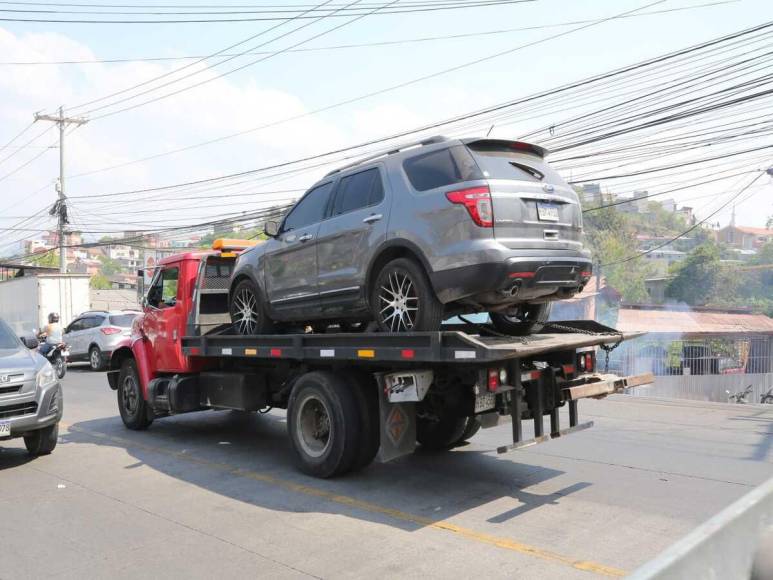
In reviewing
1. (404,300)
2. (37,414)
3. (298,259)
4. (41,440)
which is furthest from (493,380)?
(41,440)

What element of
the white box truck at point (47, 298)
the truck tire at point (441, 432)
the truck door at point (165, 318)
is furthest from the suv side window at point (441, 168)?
the white box truck at point (47, 298)

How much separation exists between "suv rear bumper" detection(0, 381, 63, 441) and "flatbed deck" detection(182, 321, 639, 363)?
1859 mm

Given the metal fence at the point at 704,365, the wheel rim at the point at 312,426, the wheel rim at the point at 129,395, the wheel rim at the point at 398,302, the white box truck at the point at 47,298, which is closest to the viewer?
the wheel rim at the point at 398,302

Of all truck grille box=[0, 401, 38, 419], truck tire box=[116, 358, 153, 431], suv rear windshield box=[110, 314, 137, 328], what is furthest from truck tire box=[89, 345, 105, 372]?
truck grille box=[0, 401, 38, 419]

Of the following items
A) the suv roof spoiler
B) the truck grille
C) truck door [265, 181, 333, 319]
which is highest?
the suv roof spoiler

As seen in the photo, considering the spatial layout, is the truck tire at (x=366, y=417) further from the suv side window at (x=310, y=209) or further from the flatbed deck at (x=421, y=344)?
the suv side window at (x=310, y=209)

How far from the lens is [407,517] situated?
5.42m

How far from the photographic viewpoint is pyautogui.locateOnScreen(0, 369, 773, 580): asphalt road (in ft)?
14.9

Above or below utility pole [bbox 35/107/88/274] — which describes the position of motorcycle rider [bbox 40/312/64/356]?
below

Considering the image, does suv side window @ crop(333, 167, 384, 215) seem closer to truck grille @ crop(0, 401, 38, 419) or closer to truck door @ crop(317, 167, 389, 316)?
truck door @ crop(317, 167, 389, 316)

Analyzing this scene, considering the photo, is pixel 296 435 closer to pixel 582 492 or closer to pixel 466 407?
pixel 466 407

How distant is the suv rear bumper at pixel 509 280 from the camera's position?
5484 millimetres

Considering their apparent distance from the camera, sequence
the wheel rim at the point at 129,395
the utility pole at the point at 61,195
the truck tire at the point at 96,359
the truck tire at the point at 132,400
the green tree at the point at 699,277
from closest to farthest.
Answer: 1. the truck tire at the point at 132,400
2. the wheel rim at the point at 129,395
3. the truck tire at the point at 96,359
4. the utility pole at the point at 61,195
5. the green tree at the point at 699,277

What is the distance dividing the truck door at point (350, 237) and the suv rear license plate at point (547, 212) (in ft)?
4.54
